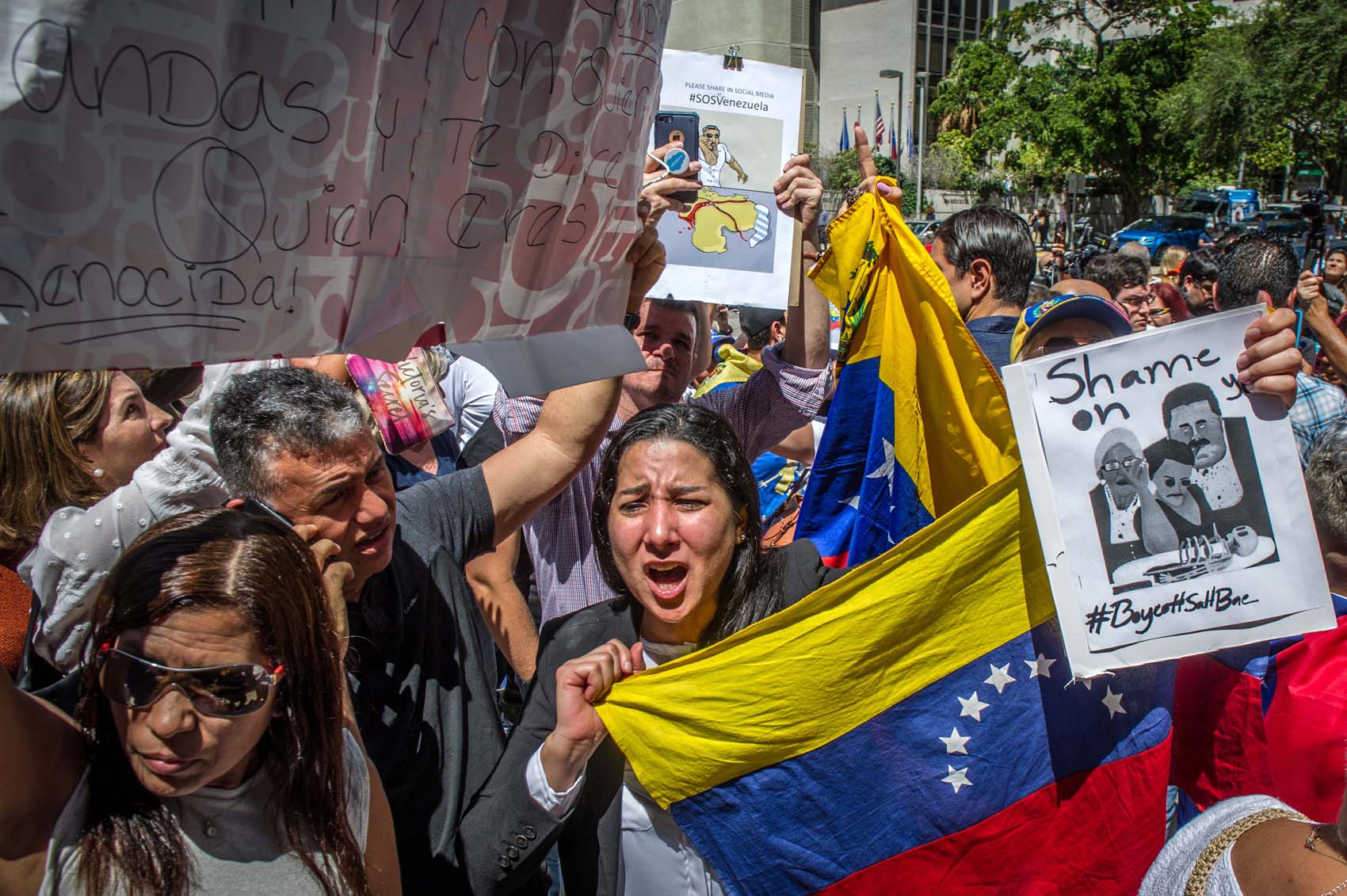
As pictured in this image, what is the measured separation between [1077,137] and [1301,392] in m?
34.0

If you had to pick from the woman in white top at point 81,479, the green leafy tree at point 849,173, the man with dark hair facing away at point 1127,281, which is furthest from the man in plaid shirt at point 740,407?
the green leafy tree at point 849,173

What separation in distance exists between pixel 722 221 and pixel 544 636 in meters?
1.38

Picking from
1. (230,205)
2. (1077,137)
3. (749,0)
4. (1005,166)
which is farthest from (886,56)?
(230,205)

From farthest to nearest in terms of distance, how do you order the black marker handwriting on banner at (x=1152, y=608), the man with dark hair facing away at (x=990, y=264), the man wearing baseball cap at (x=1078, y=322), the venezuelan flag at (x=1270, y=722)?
1. the man with dark hair facing away at (x=990, y=264)
2. the man wearing baseball cap at (x=1078, y=322)
3. the venezuelan flag at (x=1270, y=722)
4. the black marker handwriting on banner at (x=1152, y=608)

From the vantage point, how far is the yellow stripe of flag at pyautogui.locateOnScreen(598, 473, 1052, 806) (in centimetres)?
212

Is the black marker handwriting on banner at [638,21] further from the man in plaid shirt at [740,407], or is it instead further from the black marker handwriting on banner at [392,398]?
the black marker handwriting on banner at [392,398]

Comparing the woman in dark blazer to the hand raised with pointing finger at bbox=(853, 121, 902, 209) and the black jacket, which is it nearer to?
the black jacket

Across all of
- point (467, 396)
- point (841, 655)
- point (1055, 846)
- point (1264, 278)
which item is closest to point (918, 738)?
point (841, 655)

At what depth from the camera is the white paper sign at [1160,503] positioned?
2076 millimetres

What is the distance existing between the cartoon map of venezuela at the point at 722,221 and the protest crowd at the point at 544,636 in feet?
0.32

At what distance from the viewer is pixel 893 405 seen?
9.00ft

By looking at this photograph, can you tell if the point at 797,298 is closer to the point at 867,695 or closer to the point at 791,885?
the point at 867,695

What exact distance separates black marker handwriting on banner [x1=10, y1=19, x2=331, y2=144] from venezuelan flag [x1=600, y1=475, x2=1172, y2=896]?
119cm

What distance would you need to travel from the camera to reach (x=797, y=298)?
3.20 m
